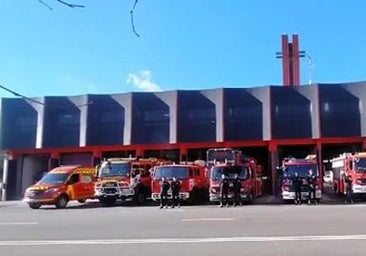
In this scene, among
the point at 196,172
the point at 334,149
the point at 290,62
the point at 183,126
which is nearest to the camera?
the point at 196,172

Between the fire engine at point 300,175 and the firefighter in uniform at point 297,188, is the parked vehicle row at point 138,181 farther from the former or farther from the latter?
the firefighter in uniform at point 297,188

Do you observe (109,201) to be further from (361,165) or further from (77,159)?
(77,159)

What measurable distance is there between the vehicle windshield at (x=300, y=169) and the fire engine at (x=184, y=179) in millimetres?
4946

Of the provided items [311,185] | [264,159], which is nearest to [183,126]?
[264,159]

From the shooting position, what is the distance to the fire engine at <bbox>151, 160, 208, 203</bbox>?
29.6 m

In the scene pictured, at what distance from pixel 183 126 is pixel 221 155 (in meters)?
11.5

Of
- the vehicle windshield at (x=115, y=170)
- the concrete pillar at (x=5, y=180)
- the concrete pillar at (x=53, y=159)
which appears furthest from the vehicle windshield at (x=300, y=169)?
the concrete pillar at (x=5, y=180)

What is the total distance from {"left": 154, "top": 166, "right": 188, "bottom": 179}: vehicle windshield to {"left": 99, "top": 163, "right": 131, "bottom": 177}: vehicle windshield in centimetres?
173

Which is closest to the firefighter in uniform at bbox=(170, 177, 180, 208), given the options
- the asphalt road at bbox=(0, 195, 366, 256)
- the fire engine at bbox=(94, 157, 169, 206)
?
the fire engine at bbox=(94, 157, 169, 206)

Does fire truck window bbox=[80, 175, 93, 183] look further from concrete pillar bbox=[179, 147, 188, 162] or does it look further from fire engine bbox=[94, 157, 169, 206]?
concrete pillar bbox=[179, 147, 188, 162]

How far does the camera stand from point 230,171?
2950cm

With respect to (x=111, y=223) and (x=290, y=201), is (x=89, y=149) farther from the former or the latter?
(x=111, y=223)

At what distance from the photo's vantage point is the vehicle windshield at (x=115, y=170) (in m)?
31.0

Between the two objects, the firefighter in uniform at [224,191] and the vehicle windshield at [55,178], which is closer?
the firefighter in uniform at [224,191]
